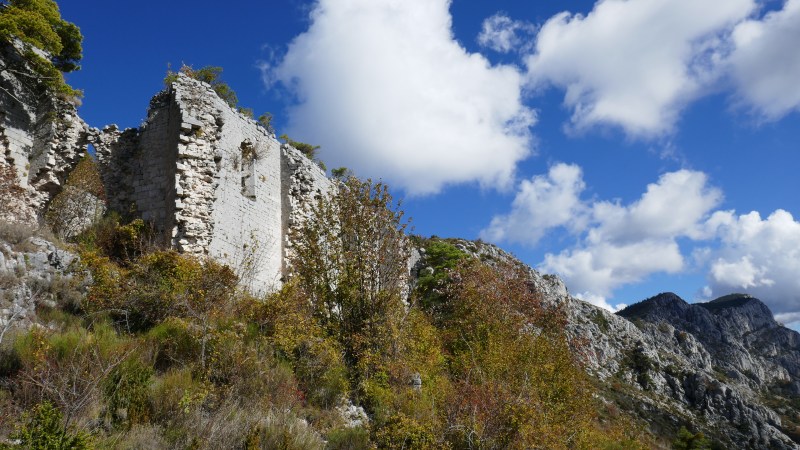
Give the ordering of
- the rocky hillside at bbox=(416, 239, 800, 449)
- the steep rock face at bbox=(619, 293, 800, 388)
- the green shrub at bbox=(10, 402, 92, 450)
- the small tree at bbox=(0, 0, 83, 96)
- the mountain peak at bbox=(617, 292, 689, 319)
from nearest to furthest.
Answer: the green shrub at bbox=(10, 402, 92, 450) < the small tree at bbox=(0, 0, 83, 96) < the rocky hillside at bbox=(416, 239, 800, 449) < the steep rock face at bbox=(619, 293, 800, 388) < the mountain peak at bbox=(617, 292, 689, 319)

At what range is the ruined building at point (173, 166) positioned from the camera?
489 inches

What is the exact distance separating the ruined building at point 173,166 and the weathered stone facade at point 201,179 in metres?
0.03

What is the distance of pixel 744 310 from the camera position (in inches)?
4129

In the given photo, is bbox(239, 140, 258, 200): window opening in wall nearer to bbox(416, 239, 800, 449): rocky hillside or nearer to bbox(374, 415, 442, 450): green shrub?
bbox(374, 415, 442, 450): green shrub

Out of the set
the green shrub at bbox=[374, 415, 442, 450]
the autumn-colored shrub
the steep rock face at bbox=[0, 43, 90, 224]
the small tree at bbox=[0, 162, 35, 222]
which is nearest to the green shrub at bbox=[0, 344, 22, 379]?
the green shrub at bbox=[374, 415, 442, 450]

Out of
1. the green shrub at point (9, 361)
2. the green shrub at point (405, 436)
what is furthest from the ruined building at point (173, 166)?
the green shrub at point (405, 436)

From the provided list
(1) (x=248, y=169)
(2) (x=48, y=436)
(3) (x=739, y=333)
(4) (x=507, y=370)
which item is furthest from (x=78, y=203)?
(3) (x=739, y=333)

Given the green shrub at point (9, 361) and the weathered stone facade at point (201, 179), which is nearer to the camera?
the green shrub at point (9, 361)

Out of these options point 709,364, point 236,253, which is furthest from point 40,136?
point 709,364

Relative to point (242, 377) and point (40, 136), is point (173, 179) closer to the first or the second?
point (40, 136)

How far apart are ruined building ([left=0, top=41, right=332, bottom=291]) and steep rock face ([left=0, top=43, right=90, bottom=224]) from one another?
0.03 m

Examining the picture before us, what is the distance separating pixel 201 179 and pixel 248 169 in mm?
2210

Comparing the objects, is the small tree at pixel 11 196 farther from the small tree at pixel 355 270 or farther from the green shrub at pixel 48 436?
Answer: the green shrub at pixel 48 436

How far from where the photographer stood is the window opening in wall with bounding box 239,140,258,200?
1478 cm
